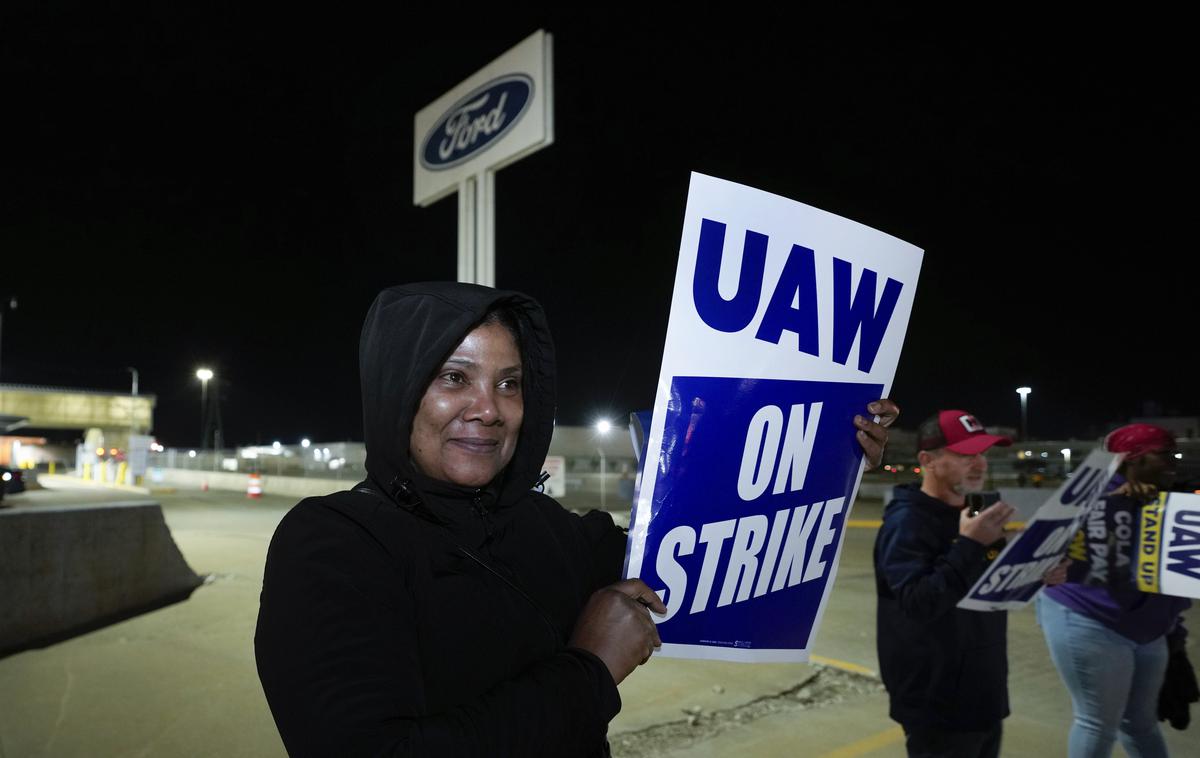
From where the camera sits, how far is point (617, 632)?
140cm

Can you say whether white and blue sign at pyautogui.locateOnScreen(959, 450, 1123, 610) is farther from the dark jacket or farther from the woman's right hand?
the woman's right hand

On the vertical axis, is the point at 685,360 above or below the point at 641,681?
above

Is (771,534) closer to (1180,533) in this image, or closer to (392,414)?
(392,414)

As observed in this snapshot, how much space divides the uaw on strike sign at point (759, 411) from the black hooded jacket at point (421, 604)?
285mm

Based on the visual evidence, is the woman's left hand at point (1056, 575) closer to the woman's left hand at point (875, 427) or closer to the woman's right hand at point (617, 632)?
the woman's left hand at point (875, 427)

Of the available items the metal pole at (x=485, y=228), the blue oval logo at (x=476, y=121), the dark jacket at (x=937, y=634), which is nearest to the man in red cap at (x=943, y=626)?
the dark jacket at (x=937, y=634)

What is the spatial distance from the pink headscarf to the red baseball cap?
2.35 ft

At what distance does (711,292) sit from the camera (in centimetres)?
153

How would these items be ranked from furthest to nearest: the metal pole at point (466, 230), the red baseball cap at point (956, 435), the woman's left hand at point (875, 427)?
the metal pole at point (466, 230) → the red baseball cap at point (956, 435) → the woman's left hand at point (875, 427)

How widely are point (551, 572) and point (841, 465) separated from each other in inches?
29.2

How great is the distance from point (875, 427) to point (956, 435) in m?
1.48

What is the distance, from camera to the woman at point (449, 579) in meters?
Result: 1.17

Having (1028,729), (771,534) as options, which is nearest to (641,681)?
(1028,729)

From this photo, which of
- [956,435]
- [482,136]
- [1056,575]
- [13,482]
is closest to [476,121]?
[482,136]
